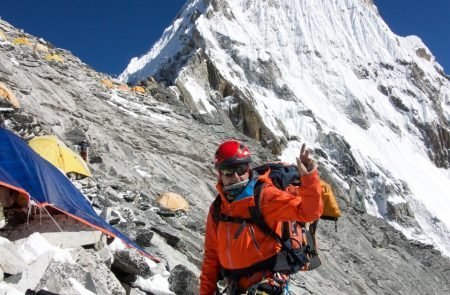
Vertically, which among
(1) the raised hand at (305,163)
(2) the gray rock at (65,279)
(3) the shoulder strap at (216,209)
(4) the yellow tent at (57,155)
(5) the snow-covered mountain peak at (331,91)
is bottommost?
(5) the snow-covered mountain peak at (331,91)

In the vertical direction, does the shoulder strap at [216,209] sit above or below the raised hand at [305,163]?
below

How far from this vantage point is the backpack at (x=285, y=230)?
11.2 feet

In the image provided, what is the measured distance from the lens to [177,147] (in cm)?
2675

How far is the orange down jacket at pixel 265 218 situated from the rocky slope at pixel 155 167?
4.86 metres

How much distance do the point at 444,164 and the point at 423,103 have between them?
10302 mm

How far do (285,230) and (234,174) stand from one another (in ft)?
1.67

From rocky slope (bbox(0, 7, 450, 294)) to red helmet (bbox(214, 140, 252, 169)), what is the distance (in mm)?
4994

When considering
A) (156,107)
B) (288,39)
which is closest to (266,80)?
(288,39)

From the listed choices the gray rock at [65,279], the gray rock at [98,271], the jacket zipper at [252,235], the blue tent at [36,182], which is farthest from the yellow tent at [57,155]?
the jacket zipper at [252,235]

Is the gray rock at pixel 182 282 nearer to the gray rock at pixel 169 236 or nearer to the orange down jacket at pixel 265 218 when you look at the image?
the orange down jacket at pixel 265 218

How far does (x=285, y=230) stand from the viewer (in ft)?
11.5

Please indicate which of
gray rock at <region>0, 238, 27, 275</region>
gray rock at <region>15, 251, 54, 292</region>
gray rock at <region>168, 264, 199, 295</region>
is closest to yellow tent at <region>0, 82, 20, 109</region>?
gray rock at <region>168, 264, 199, 295</region>

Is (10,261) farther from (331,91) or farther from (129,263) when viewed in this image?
(331,91)

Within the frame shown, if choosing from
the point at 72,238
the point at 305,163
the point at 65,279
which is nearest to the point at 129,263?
the point at 72,238
